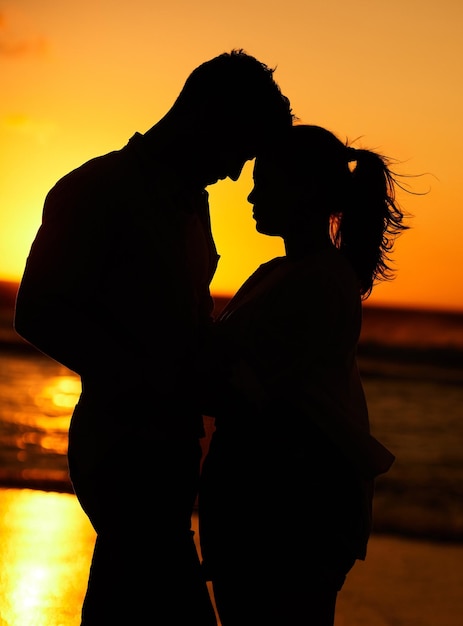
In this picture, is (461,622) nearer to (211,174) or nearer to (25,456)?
(211,174)

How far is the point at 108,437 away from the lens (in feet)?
6.79

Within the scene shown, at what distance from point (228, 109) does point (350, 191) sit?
14.9 inches

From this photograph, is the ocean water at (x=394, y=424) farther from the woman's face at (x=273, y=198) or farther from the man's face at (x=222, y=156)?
the man's face at (x=222, y=156)

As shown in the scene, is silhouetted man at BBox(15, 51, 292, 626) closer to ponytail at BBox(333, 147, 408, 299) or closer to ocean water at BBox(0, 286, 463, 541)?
ponytail at BBox(333, 147, 408, 299)

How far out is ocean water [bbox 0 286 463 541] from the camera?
6633 mm

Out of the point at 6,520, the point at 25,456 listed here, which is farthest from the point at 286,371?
the point at 25,456

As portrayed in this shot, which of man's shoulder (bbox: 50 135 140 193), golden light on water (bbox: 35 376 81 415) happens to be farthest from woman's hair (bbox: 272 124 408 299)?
golden light on water (bbox: 35 376 81 415)

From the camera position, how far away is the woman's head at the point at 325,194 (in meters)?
2.26

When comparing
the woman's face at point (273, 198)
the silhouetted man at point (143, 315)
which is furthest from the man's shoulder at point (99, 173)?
the woman's face at point (273, 198)

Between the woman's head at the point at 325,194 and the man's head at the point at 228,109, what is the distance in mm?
81

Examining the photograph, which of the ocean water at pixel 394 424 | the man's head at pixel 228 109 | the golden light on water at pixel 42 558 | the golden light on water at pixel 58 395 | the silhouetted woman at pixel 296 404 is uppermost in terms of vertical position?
the man's head at pixel 228 109

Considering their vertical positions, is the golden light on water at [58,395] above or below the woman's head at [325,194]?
below

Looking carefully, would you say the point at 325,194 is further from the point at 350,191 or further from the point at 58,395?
the point at 58,395

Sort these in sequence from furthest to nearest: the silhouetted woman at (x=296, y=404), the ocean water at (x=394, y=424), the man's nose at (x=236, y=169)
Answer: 1. the ocean water at (x=394, y=424)
2. the man's nose at (x=236, y=169)
3. the silhouetted woman at (x=296, y=404)
